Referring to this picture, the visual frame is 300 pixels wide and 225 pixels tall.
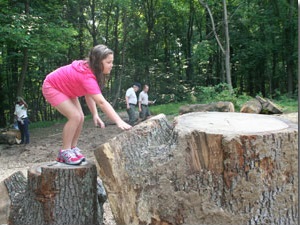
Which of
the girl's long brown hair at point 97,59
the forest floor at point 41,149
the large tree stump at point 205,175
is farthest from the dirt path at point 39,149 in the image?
the large tree stump at point 205,175

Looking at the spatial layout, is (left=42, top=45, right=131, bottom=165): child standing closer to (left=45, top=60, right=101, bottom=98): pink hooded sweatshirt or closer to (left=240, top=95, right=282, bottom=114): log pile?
(left=45, top=60, right=101, bottom=98): pink hooded sweatshirt

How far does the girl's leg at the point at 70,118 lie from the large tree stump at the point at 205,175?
0.76 metres

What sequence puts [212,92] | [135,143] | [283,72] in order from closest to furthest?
[135,143]
[212,92]
[283,72]

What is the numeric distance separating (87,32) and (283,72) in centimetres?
1412

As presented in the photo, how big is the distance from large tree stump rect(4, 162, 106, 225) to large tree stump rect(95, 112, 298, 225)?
57 cm

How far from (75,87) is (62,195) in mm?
1065

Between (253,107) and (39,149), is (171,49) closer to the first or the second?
(253,107)

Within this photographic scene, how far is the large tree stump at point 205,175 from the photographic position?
259cm

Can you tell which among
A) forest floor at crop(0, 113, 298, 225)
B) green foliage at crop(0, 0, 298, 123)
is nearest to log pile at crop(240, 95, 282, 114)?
forest floor at crop(0, 113, 298, 225)

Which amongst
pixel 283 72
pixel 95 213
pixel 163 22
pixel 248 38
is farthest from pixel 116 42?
pixel 95 213

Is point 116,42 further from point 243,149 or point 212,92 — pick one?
point 243,149

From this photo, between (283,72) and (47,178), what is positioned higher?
(283,72)

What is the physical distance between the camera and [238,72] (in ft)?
81.6

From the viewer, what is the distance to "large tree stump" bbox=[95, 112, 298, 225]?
2590 mm
